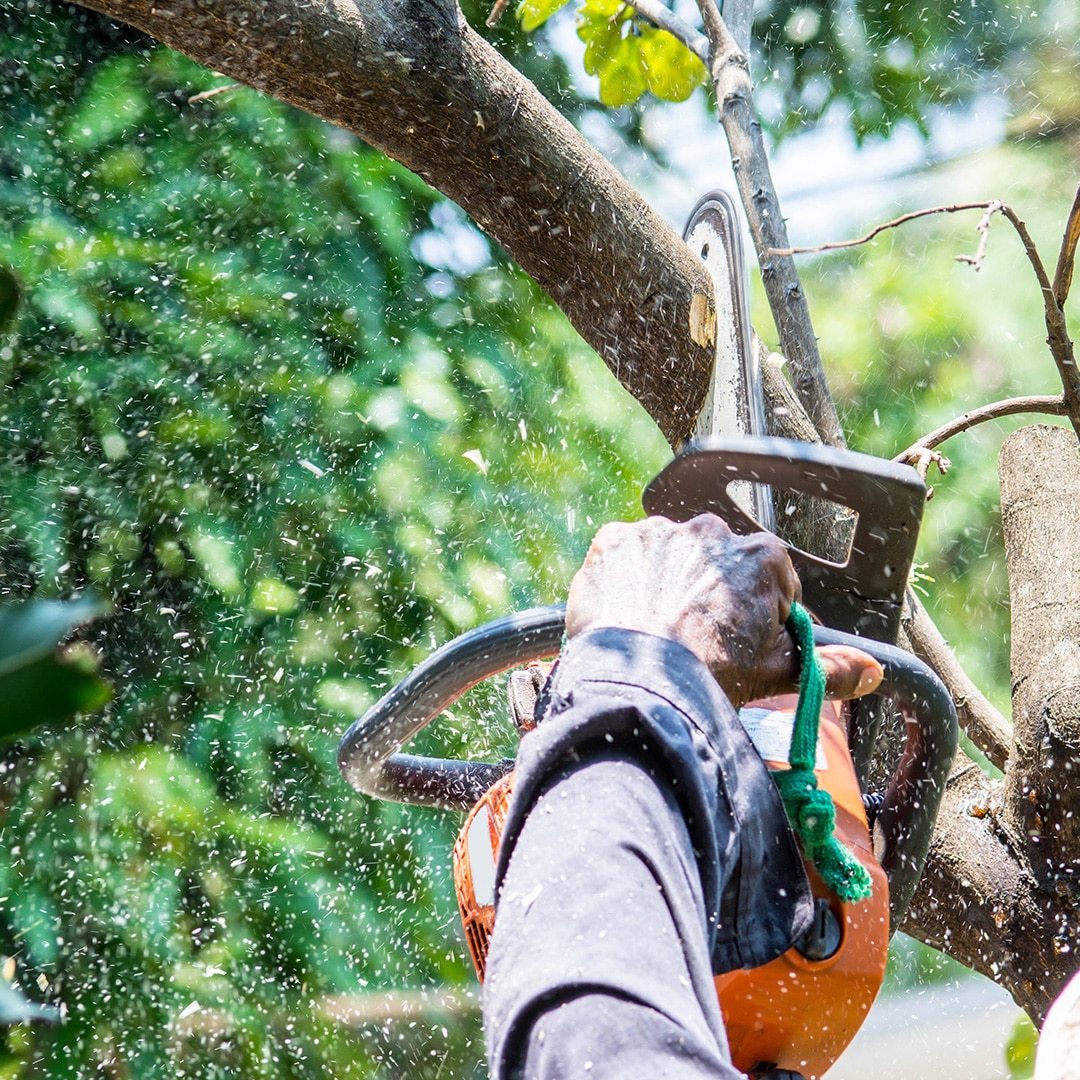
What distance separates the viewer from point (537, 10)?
2.39m

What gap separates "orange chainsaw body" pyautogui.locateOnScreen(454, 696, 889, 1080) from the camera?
0.67 m

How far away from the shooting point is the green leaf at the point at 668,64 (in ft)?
8.18

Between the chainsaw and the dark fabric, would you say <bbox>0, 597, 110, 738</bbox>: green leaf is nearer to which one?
the dark fabric

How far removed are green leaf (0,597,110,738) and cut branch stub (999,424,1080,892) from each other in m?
1.40

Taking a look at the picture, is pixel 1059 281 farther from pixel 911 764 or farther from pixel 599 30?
pixel 599 30

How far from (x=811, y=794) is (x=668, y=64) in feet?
7.47

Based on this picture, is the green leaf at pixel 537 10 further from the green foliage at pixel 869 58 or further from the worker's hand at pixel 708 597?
the green foliage at pixel 869 58

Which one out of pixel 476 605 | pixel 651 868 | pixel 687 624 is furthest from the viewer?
pixel 476 605

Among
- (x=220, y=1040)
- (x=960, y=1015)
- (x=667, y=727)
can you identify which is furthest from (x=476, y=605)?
(x=960, y=1015)

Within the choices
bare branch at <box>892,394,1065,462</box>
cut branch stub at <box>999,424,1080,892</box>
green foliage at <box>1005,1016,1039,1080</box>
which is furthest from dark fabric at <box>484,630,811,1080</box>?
green foliage at <box>1005,1016,1039,1080</box>

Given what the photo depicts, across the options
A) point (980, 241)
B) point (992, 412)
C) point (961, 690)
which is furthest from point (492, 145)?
point (961, 690)

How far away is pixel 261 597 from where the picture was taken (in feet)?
8.46

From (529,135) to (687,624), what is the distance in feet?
3.25

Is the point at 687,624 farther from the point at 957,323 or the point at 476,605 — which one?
the point at 957,323
